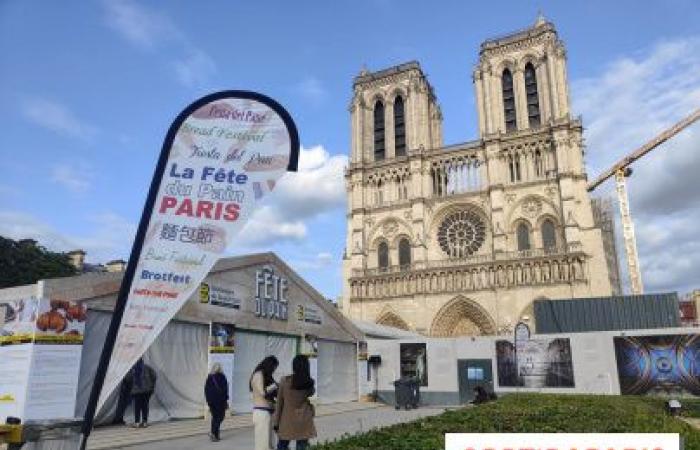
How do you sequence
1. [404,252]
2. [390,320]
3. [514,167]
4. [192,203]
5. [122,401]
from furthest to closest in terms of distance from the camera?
[404,252] < [390,320] < [514,167] < [122,401] < [192,203]

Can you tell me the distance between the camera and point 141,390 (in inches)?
565

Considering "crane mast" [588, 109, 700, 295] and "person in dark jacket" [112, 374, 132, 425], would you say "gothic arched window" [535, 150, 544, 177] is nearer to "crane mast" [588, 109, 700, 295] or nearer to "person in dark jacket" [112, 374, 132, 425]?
"crane mast" [588, 109, 700, 295]

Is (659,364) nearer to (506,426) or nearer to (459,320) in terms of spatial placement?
(506,426)

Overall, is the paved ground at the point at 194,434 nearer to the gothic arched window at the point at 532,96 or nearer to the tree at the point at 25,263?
the tree at the point at 25,263

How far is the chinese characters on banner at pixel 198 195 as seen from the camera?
6426mm

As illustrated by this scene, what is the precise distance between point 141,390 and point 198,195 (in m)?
9.49

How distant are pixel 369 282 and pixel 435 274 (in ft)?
20.6

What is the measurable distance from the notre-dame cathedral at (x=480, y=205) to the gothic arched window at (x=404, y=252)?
13 centimetres

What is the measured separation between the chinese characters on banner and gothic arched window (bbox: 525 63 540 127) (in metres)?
44.3

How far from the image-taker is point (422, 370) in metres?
25.4

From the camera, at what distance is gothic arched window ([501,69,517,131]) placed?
49062 mm

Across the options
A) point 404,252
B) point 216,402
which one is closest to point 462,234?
point 404,252

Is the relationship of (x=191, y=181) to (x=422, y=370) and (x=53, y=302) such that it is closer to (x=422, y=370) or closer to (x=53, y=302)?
(x=53, y=302)

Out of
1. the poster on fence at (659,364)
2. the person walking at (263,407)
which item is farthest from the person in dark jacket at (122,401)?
the poster on fence at (659,364)
